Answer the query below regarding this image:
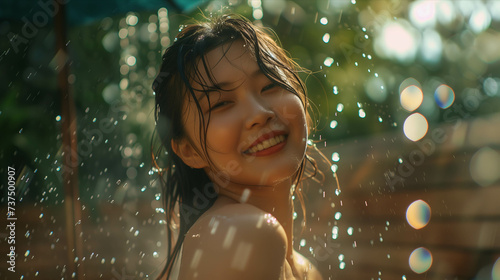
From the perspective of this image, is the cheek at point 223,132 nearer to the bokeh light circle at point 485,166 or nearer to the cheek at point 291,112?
the cheek at point 291,112

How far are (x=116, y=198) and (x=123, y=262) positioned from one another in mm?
476

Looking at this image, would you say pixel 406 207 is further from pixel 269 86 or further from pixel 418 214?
pixel 269 86

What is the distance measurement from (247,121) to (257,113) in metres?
0.04

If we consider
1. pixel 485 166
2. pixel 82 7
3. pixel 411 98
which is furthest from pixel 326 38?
pixel 82 7

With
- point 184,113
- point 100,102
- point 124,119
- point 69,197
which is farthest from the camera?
point 124,119

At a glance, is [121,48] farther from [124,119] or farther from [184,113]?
[184,113]

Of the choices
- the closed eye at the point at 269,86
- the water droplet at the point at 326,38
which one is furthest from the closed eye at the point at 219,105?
the water droplet at the point at 326,38

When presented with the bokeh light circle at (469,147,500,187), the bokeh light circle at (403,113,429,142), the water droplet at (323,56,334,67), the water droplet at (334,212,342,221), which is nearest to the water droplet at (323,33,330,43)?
the water droplet at (323,56,334,67)

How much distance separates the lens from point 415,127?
293cm

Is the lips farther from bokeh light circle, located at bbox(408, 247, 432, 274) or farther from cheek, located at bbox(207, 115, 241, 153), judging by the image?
bokeh light circle, located at bbox(408, 247, 432, 274)

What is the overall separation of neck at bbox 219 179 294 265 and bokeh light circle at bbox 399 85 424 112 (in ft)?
6.80

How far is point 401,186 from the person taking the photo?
2773 millimetres

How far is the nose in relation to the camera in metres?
1.25

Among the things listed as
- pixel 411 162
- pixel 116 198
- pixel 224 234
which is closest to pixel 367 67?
pixel 411 162
